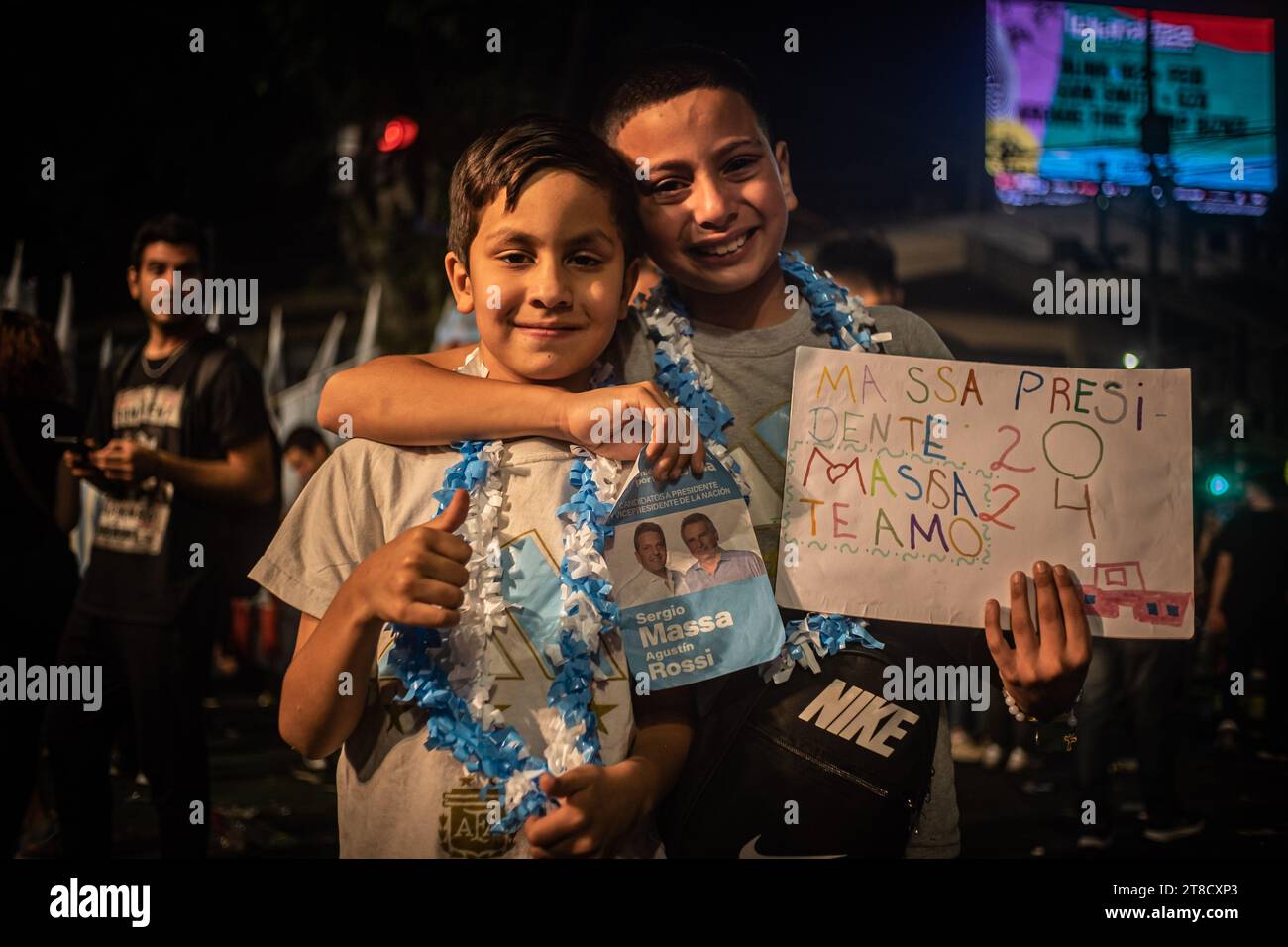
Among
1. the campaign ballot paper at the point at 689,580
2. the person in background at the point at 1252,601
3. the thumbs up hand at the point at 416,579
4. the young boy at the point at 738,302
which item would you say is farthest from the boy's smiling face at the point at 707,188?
the person in background at the point at 1252,601

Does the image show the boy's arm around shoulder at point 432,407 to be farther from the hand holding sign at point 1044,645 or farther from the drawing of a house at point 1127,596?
the drawing of a house at point 1127,596

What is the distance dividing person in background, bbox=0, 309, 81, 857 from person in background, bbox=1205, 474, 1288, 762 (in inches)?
151

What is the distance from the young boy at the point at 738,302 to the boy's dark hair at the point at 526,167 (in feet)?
0.34

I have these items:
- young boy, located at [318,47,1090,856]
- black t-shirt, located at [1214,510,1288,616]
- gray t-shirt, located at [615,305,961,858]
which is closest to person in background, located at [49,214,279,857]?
young boy, located at [318,47,1090,856]

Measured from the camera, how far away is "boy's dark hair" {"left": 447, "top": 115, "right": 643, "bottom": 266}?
5.88 ft

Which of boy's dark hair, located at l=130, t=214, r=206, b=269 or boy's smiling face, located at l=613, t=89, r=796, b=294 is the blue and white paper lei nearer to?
boy's smiling face, located at l=613, t=89, r=796, b=294

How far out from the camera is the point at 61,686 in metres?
2.75

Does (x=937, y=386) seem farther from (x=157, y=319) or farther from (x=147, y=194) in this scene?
(x=147, y=194)

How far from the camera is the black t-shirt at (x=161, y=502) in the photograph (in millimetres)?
2676

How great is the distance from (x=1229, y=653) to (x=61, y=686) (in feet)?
13.9

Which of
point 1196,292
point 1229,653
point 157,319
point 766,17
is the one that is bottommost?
point 1229,653

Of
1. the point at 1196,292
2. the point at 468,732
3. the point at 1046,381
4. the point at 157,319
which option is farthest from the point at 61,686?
the point at 1196,292

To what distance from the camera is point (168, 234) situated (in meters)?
2.74

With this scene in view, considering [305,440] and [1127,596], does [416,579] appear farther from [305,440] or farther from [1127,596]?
[305,440]
